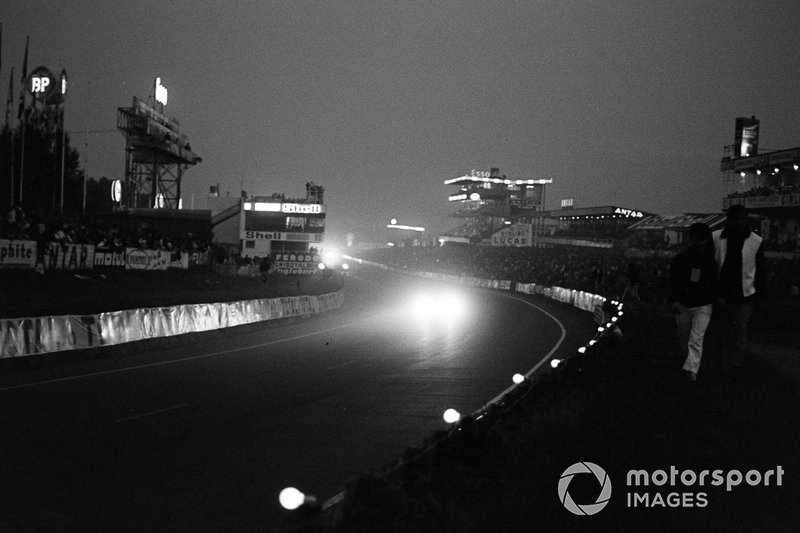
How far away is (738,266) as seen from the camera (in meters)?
9.81

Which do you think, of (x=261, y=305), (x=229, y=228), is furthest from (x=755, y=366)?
(x=229, y=228)

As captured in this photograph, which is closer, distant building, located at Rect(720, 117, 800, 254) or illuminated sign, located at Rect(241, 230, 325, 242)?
distant building, located at Rect(720, 117, 800, 254)

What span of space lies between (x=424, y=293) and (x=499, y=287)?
10.7 meters

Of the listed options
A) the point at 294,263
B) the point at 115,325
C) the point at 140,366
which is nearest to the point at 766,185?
the point at 294,263

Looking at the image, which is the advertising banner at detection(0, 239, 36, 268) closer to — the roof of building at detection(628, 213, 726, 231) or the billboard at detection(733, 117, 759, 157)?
the roof of building at detection(628, 213, 726, 231)

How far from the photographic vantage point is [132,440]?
9438 millimetres

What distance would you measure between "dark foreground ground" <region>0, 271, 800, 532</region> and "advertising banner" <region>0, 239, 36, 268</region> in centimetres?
2248

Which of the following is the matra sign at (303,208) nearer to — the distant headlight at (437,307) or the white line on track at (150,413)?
the distant headlight at (437,307)

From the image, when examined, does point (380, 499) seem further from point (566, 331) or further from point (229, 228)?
point (229, 228)

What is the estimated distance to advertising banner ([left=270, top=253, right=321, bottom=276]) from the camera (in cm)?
6106

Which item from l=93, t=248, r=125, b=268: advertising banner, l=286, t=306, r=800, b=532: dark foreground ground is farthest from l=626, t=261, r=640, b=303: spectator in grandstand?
l=93, t=248, r=125, b=268: advertising banner

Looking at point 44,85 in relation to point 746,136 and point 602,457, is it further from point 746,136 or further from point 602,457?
point 746,136

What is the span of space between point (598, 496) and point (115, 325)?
15256 millimetres

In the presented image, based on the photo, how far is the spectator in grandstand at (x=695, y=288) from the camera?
9766 mm
